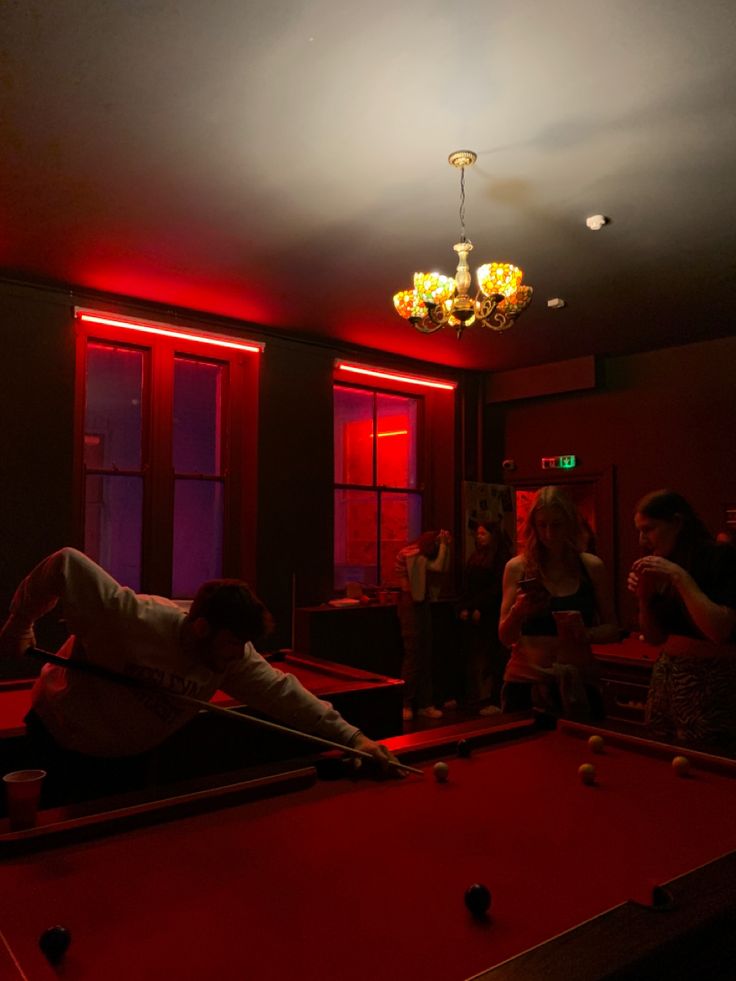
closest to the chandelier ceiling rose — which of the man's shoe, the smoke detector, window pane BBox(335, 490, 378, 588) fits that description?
the smoke detector

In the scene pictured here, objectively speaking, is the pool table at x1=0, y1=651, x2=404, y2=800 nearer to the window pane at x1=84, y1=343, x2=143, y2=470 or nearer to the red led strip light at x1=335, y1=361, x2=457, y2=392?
the window pane at x1=84, y1=343, x2=143, y2=470

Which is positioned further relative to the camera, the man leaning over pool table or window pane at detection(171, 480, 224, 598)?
window pane at detection(171, 480, 224, 598)

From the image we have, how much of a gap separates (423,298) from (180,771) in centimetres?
208

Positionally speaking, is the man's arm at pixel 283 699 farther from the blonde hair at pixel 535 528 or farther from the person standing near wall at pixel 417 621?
the person standing near wall at pixel 417 621

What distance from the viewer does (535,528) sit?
113 inches

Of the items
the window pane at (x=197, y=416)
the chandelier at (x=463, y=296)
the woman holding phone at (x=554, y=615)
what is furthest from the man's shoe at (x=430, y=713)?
the chandelier at (x=463, y=296)

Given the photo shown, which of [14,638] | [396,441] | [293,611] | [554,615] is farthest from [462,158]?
[396,441]

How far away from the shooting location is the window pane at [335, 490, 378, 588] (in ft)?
20.1

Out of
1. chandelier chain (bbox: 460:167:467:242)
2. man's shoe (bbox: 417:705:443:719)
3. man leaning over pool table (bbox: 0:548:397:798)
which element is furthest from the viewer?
man's shoe (bbox: 417:705:443:719)

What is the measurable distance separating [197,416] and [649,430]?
3.52m

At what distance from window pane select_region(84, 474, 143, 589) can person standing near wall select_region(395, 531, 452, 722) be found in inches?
79.6

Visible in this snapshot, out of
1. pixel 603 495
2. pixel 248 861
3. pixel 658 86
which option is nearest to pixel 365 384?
pixel 603 495

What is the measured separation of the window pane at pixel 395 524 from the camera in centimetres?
640

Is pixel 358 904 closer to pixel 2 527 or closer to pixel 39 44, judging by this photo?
pixel 39 44
